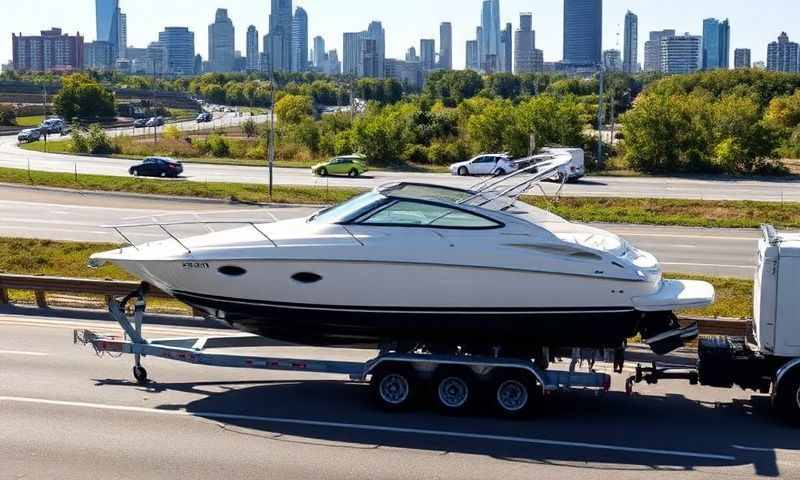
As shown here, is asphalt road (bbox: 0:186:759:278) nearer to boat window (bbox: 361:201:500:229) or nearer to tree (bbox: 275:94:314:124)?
boat window (bbox: 361:201:500:229)

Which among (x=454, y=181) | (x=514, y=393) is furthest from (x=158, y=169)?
(x=514, y=393)

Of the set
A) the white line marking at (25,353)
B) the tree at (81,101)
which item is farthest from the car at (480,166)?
the tree at (81,101)

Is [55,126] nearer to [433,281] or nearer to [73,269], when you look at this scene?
[73,269]

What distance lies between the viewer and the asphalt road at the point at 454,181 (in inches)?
1614

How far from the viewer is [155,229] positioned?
29.1m

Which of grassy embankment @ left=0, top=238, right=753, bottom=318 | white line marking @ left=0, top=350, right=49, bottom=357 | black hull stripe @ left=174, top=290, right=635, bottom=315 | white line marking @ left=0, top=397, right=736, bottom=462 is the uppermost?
black hull stripe @ left=174, top=290, right=635, bottom=315

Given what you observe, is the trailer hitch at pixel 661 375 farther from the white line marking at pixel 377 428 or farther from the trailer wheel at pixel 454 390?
the trailer wheel at pixel 454 390

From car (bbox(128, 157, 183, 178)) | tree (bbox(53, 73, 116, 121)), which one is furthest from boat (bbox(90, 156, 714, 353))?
tree (bbox(53, 73, 116, 121))

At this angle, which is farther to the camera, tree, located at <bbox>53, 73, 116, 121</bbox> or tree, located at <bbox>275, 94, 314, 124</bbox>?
tree, located at <bbox>53, 73, 116, 121</bbox>

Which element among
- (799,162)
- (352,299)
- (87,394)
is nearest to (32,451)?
(87,394)

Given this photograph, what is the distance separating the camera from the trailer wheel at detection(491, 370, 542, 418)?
12.0 meters

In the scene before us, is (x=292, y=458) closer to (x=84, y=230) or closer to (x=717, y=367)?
(x=717, y=367)

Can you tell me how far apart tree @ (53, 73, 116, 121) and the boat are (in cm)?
9756

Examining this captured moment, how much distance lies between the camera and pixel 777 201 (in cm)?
3753
